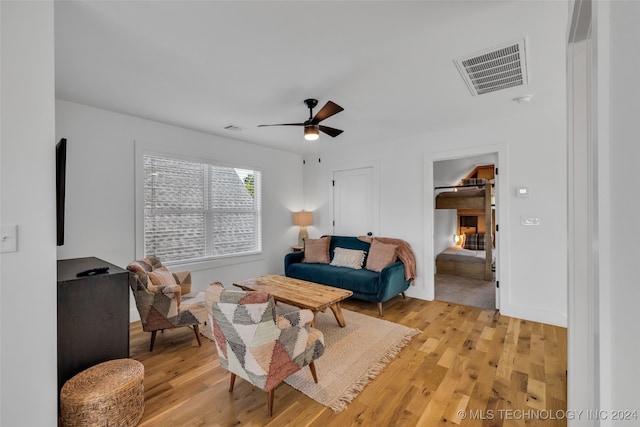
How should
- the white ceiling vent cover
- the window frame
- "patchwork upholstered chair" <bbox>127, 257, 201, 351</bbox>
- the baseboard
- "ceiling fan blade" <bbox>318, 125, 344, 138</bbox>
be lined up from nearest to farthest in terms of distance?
the white ceiling vent cover
"patchwork upholstered chair" <bbox>127, 257, 201, 351</bbox>
"ceiling fan blade" <bbox>318, 125, 344, 138</bbox>
the baseboard
the window frame

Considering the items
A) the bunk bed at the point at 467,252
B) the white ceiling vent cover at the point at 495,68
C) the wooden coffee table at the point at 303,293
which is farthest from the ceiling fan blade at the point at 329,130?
the bunk bed at the point at 467,252

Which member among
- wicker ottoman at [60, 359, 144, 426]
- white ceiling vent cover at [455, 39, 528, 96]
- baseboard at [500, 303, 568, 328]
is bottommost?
baseboard at [500, 303, 568, 328]

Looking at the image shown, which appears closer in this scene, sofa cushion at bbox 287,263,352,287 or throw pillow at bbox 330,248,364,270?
sofa cushion at bbox 287,263,352,287

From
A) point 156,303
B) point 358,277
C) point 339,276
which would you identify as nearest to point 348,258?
point 339,276

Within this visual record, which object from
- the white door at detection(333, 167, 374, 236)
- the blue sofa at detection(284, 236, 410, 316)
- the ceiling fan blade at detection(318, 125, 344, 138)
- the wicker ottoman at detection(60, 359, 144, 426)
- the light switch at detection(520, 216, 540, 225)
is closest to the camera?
the wicker ottoman at detection(60, 359, 144, 426)

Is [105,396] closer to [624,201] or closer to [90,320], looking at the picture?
[90,320]

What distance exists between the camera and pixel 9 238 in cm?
125

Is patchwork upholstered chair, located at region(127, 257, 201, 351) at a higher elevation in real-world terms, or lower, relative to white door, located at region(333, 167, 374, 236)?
lower

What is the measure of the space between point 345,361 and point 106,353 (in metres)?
1.83

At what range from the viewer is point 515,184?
3.44 m

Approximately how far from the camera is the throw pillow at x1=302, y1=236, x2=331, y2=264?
460 cm

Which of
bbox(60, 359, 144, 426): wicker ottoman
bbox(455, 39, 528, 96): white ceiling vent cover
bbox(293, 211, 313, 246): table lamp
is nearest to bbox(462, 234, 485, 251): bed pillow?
bbox(293, 211, 313, 246): table lamp

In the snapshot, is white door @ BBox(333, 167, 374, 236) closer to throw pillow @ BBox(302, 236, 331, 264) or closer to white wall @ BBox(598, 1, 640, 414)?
throw pillow @ BBox(302, 236, 331, 264)

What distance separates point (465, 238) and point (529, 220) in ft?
11.9
